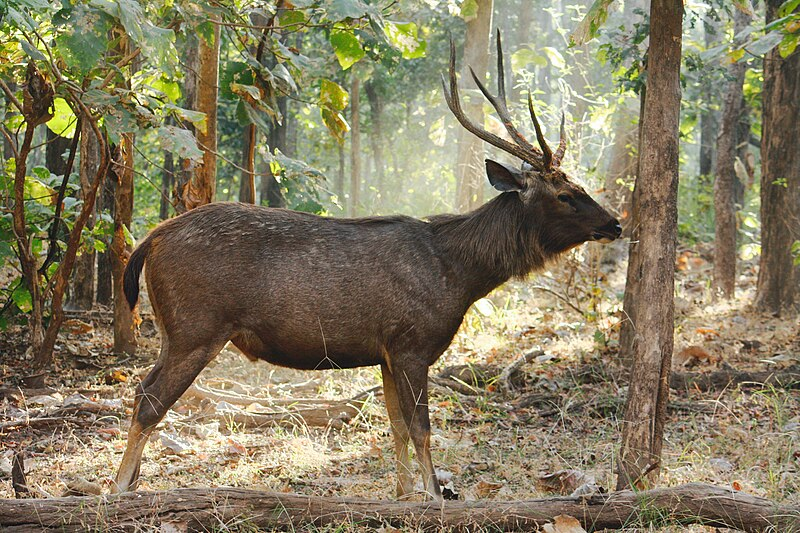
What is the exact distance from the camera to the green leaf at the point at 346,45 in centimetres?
698

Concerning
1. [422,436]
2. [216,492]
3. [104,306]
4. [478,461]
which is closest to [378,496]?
[422,436]

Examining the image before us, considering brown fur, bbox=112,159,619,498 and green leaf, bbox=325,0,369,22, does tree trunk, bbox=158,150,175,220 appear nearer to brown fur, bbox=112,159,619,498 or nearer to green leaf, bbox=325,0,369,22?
green leaf, bbox=325,0,369,22

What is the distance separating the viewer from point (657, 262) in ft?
15.7

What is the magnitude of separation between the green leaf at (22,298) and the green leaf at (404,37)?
3978 mm

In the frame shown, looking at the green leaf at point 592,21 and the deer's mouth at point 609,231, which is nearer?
the green leaf at point 592,21

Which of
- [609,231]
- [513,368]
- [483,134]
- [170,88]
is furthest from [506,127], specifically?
[170,88]

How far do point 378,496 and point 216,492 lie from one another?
146cm

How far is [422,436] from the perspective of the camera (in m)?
5.25

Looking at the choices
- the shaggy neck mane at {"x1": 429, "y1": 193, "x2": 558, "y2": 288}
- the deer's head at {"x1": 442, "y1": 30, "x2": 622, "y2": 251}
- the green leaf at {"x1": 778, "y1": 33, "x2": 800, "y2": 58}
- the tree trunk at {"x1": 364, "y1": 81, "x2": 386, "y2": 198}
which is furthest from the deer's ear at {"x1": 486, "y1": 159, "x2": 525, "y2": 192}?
the tree trunk at {"x1": 364, "y1": 81, "x2": 386, "y2": 198}

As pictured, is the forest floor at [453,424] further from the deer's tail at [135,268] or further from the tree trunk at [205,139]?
the tree trunk at [205,139]

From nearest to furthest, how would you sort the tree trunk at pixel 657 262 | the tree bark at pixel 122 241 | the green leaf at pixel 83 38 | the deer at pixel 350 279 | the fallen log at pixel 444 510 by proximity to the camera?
the fallen log at pixel 444 510 → the green leaf at pixel 83 38 → the tree trunk at pixel 657 262 → the deer at pixel 350 279 → the tree bark at pixel 122 241

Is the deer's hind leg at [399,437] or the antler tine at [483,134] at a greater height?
the antler tine at [483,134]

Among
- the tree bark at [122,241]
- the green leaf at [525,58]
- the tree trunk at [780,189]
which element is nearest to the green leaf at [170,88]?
the tree bark at [122,241]

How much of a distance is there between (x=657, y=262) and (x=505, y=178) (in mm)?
1297
